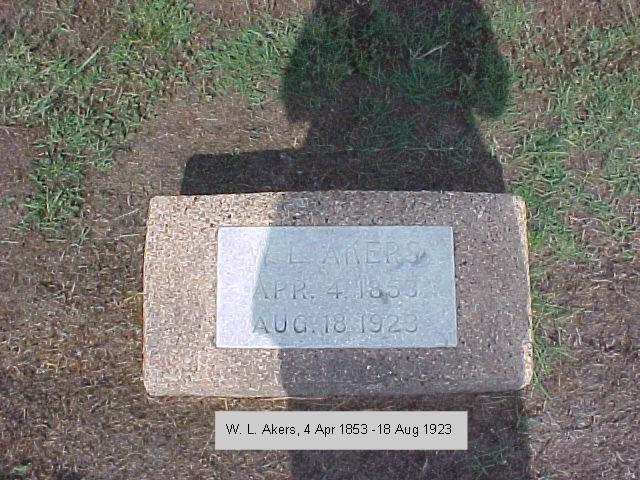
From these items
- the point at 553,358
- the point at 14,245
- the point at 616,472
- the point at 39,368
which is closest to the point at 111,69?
the point at 14,245

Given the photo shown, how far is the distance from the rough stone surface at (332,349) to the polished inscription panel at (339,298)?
0.05 meters

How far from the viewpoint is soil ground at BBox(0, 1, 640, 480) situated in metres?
2.54

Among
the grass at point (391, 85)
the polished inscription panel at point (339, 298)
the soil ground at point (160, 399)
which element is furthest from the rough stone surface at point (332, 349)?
the grass at point (391, 85)

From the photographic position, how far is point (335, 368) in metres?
2.22

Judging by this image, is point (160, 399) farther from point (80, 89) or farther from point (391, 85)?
point (391, 85)

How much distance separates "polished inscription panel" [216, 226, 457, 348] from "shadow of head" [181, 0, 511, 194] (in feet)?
1.74

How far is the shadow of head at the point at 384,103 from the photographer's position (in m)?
2.67

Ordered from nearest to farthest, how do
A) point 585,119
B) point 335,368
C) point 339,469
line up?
point 335,368 < point 339,469 < point 585,119

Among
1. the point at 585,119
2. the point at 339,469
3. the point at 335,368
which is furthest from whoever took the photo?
the point at 585,119

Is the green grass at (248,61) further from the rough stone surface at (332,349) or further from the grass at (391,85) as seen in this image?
the rough stone surface at (332,349)

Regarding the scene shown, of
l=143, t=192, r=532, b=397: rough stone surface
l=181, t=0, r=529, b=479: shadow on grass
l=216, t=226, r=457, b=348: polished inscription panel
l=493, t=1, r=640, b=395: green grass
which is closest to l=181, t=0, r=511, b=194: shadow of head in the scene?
l=181, t=0, r=529, b=479: shadow on grass

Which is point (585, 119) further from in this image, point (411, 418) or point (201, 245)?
point (201, 245)

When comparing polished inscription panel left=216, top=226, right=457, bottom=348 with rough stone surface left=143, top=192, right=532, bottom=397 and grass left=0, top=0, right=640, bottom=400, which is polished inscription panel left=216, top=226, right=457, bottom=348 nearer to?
rough stone surface left=143, top=192, right=532, bottom=397

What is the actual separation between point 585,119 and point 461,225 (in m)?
0.91
